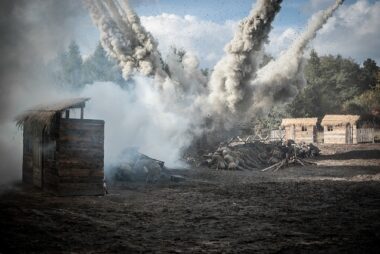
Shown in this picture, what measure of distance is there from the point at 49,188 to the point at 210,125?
21.2 m

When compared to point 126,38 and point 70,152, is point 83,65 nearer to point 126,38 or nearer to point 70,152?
point 126,38

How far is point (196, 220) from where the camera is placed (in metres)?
10.7

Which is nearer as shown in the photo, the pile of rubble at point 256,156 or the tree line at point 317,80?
the pile of rubble at point 256,156

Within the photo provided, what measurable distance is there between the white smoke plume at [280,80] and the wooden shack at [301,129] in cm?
1909

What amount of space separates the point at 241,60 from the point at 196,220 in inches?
857

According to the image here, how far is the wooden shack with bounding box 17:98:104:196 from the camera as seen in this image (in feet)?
47.0

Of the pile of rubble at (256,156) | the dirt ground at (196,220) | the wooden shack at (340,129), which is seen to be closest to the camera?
the dirt ground at (196,220)

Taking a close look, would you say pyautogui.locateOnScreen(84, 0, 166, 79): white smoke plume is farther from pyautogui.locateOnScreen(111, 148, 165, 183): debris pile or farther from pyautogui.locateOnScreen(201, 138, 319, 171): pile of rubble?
pyautogui.locateOnScreen(111, 148, 165, 183): debris pile

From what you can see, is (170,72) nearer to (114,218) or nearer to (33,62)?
(33,62)

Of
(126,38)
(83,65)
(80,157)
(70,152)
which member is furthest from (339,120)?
(83,65)

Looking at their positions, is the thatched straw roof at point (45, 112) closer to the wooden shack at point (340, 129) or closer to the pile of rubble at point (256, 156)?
the pile of rubble at point (256, 156)

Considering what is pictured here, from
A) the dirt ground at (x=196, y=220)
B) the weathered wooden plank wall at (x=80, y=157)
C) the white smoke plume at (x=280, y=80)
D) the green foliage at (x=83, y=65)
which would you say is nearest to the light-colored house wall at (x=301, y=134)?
the white smoke plume at (x=280, y=80)

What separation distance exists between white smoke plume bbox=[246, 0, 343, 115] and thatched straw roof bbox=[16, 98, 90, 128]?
66.2 ft

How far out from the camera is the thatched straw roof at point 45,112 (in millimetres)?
14570
